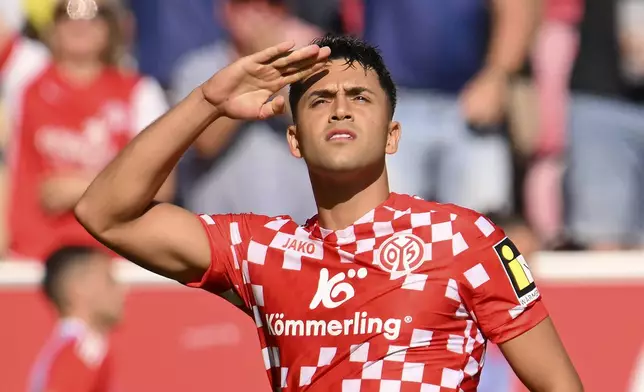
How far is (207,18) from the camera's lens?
22.4 ft

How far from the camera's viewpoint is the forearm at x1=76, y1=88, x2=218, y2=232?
339cm

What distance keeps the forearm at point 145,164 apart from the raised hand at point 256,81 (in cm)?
5

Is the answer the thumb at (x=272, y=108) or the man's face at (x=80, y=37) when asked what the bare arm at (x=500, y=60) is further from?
the thumb at (x=272, y=108)

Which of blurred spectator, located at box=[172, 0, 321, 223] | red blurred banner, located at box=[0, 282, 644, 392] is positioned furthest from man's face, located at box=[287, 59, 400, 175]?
red blurred banner, located at box=[0, 282, 644, 392]

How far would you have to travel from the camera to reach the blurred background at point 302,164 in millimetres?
6723

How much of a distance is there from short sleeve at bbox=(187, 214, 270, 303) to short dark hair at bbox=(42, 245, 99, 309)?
10.7ft

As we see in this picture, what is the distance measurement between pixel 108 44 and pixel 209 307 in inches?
62.7

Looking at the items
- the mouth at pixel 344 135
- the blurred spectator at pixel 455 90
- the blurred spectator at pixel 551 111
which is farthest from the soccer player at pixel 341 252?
the blurred spectator at pixel 551 111

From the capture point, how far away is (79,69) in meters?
6.85

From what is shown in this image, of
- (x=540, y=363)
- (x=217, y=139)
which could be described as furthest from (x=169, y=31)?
(x=540, y=363)

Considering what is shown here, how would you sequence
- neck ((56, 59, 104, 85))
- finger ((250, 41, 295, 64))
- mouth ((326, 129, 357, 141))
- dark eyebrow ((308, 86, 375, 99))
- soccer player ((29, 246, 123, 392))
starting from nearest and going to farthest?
finger ((250, 41, 295, 64))
mouth ((326, 129, 357, 141))
dark eyebrow ((308, 86, 375, 99))
soccer player ((29, 246, 123, 392))
neck ((56, 59, 104, 85))

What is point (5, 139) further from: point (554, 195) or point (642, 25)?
point (642, 25)

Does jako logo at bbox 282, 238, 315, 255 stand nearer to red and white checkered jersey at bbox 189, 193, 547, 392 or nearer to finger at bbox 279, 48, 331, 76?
red and white checkered jersey at bbox 189, 193, 547, 392

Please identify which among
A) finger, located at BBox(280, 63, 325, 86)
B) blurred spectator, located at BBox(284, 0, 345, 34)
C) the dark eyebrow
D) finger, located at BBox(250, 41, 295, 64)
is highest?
finger, located at BBox(250, 41, 295, 64)
